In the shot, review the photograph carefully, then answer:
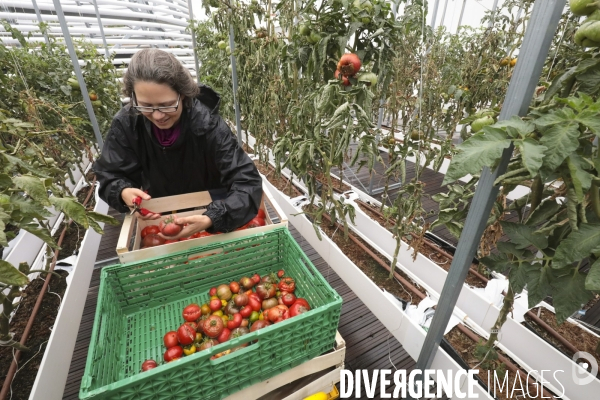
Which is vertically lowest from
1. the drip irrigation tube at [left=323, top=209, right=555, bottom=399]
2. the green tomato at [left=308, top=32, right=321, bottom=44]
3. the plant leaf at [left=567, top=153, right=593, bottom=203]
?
the drip irrigation tube at [left=323, top=209, right=555, bottom=399]

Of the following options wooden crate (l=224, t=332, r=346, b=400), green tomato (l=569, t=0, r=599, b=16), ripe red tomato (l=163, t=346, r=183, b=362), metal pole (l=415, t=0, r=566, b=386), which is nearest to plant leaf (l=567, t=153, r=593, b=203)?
metal pole (l=415, t=0, r=566, b=386)

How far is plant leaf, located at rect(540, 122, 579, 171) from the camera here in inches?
20.8

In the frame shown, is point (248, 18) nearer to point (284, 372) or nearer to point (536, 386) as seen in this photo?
point (284, 372)

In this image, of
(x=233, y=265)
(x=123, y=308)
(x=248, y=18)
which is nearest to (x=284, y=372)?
(x=233, y=265)

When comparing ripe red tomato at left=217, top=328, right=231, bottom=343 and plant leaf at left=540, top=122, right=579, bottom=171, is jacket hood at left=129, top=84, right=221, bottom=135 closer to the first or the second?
ripe red tomato at left=217, top=328, right=231, bottom=343

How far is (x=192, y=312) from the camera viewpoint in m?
1.24

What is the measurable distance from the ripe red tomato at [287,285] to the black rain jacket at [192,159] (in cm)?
33

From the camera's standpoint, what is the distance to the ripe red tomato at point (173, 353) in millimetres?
1082

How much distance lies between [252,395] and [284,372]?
13 cm

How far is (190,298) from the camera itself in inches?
53.4

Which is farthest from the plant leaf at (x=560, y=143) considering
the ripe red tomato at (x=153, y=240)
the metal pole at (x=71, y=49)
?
the metal pole at (x=71, y=49)

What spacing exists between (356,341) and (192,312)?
89 cm

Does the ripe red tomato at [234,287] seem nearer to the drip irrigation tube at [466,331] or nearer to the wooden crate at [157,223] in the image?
the wooden crate at [157,223]

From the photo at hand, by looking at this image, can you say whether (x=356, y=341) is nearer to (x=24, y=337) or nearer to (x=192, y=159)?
(x=192, y=159)
